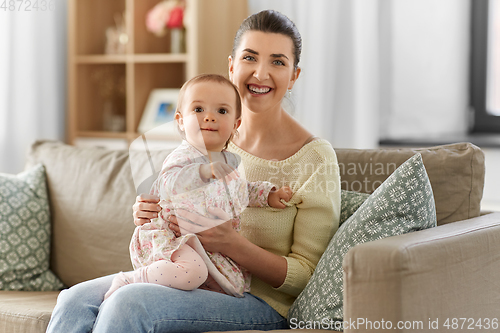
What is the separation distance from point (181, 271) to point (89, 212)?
768mm

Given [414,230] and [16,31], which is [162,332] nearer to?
[414,230]

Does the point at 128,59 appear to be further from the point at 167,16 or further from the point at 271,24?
the point at 271,24

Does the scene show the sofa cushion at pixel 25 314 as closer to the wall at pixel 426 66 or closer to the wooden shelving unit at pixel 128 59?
the wooden shelving unit at pixel 128 59

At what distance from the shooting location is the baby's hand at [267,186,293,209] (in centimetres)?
146

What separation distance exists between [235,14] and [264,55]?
1.56m

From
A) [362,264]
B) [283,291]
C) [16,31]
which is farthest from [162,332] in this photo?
[16,31]

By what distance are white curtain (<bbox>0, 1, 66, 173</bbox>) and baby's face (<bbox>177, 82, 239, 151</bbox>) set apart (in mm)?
1892

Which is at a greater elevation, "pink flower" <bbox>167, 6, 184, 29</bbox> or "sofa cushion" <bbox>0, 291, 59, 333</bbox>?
"pink flower" <bbox>167, 6, 184, 29</bbox>

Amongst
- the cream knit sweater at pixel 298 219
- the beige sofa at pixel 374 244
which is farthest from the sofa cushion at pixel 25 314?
the cream knit sweater at pixel 298 219

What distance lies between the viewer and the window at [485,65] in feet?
8.82

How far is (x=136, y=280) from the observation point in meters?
1.34

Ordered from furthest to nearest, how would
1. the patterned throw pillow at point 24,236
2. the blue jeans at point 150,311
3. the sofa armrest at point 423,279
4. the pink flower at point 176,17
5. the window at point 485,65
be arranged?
the pink flower at point 176,17
the window at point 485,65
the patterned throw pillow at point 24,236
the blue jeans at point 150,311
the sofa armrest at point 423,279

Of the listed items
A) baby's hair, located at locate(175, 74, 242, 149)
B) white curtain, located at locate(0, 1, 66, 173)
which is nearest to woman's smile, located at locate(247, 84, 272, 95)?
baby's hair, located at locate(175, 74, 242, 149)

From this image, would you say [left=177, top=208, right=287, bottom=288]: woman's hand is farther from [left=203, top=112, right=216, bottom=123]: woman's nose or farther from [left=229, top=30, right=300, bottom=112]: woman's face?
[left=229, top=30, right=300, bottom=112]: woman's face
